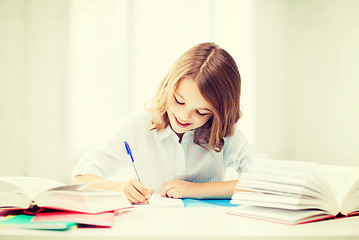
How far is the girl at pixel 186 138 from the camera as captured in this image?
107 centimetres

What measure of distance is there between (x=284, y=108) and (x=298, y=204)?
9.29ft

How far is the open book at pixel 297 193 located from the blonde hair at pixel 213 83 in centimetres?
43

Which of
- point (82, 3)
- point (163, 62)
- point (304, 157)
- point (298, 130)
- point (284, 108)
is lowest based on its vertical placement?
point (304, 157)

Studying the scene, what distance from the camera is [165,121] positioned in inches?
51.4

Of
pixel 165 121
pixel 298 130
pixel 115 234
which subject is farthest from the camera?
pixel 298 130

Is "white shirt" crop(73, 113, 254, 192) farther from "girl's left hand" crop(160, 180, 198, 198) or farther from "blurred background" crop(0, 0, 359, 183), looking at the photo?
"blurred background" crop(0, 0, 359, 183)

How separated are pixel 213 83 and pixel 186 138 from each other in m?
0.33

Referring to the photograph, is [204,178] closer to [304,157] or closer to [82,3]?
[304,157]

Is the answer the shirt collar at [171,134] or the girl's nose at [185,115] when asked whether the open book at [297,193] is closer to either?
the girl's nose at [185,115]

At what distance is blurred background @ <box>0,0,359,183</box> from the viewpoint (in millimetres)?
2580

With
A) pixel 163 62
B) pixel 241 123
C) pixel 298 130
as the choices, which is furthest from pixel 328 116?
pixel 163 62

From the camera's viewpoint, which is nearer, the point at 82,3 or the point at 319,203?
the point at 319,203

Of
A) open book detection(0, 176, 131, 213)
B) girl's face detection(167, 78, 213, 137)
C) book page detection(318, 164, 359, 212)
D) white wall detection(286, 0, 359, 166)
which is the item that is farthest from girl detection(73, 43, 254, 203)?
white wall detection(286, 0, 359, 166)

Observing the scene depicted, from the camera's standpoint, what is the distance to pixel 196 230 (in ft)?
1.69
